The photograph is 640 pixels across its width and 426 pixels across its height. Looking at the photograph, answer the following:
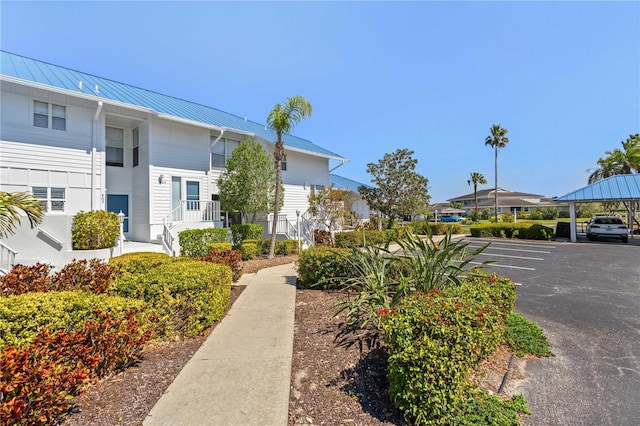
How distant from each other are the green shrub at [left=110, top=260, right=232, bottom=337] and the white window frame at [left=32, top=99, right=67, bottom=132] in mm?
10790

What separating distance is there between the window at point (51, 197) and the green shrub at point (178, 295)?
9536 mm

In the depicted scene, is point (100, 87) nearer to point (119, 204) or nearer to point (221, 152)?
point (119, 204)

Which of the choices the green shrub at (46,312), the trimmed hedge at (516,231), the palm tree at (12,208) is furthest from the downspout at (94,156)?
the trimmed hedge at (516,231)

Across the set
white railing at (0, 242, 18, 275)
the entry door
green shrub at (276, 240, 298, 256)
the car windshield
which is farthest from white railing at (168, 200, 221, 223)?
the car windshield

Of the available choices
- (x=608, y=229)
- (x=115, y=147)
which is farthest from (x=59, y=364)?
(x=608, y=229)

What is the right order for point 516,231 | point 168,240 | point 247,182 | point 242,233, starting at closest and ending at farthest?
point 168,240 → point 242,233 → point 247,182 → point 516,231

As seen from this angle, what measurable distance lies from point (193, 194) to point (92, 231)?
17.2 ft

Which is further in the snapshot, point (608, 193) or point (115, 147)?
point (608, 193)

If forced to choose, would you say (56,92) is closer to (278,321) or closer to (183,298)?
(183,298)

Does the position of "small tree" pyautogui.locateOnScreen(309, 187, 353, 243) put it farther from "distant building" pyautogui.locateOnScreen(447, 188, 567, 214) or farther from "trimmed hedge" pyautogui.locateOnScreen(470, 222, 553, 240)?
"distant building" pyautogui.locateOnScreen(447, 188, 567, 214)

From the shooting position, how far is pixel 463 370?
2631 mm

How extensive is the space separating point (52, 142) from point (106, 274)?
959 cm

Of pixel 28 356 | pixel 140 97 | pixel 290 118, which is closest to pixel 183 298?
pixel 28 356

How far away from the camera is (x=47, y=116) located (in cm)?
1112
